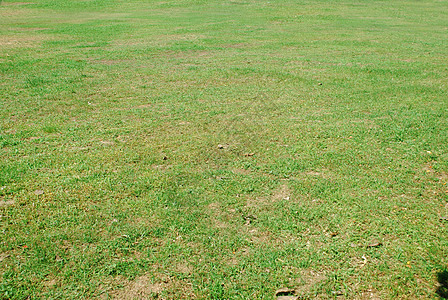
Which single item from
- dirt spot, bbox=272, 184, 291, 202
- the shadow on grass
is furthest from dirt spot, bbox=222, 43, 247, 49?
the shadow on grass

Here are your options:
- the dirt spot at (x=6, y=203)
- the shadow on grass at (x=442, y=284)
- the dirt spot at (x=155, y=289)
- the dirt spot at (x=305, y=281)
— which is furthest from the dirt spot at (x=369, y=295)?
the dirt spot at (x=6, y=203)

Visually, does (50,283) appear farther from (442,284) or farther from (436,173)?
(436,173)

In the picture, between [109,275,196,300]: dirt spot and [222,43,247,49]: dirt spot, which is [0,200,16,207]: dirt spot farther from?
[222,43,247,49]: dirt spot

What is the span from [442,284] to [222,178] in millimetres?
2709

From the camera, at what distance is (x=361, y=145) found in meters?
6.03

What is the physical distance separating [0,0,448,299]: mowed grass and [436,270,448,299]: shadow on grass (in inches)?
1.1

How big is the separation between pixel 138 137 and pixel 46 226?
250 centimetres

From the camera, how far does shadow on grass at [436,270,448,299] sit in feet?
10.6

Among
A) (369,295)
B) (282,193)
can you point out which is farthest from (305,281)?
(282,193)

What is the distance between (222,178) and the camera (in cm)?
501

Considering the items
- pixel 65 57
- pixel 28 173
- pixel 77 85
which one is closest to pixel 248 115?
pixel 28 173

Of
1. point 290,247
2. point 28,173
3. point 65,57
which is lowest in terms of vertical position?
point 290,247

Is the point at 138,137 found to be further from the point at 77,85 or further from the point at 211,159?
the point at 77,85

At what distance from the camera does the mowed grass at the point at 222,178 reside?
344cm
